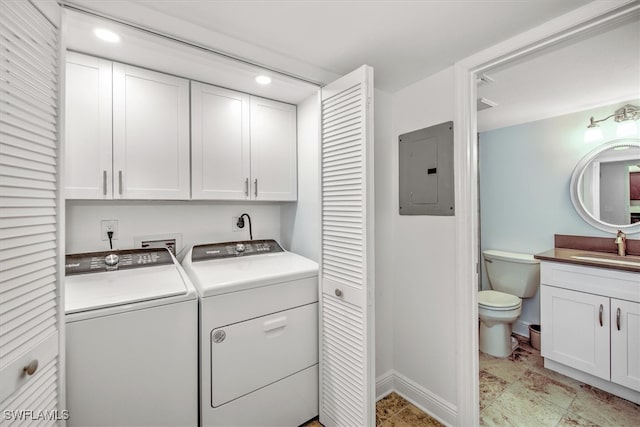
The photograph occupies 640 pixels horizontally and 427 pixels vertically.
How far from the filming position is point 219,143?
1.78 m

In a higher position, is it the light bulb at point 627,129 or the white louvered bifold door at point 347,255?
the light bulb at point 627,129

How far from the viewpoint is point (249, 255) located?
1.97m

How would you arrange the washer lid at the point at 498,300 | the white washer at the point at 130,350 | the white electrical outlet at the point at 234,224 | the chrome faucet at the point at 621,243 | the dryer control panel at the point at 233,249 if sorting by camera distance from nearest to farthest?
the white washer at the point at 130,350
the dryer control panel at the point at 233,249
the white electrical outlet at the point at 234,224
the chrome faucet at the point at 621,243
the washer lid at the point at 498,300

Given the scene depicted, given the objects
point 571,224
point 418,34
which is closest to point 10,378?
point 418,34

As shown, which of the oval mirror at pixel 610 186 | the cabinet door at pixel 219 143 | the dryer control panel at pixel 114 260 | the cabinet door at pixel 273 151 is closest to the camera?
the dryer control panel at pixel 114 260

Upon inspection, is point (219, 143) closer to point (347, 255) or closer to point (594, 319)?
point (347, 255)

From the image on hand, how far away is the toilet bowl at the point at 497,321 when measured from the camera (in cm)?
244

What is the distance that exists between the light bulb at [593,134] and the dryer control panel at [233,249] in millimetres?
2913

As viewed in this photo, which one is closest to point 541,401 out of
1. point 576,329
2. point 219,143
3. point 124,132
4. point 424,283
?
point 576,329

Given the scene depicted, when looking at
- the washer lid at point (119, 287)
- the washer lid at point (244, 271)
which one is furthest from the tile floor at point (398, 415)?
the washer lid at point (119, 287)

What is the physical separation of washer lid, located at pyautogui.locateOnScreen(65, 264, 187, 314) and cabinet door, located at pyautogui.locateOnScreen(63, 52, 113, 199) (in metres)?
0.42

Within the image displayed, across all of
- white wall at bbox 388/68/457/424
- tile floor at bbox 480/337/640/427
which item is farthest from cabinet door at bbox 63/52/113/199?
tile floor at bbox 480/337/640/427

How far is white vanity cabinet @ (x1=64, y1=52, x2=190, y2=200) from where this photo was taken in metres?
1.36

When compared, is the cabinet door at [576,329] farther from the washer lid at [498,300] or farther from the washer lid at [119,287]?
the washer lid at [119,287]
